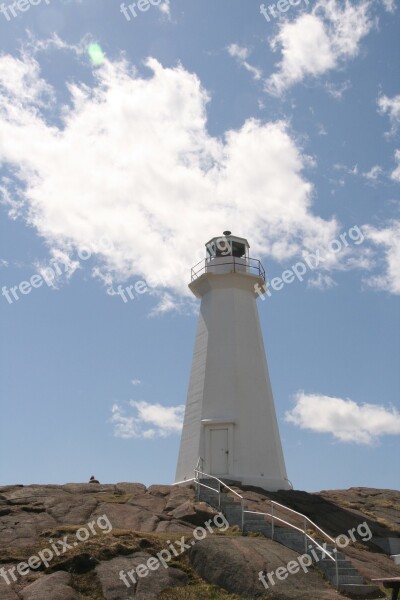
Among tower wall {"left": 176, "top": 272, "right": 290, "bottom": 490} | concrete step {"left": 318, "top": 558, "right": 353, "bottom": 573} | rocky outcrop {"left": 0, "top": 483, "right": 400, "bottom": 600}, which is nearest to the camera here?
rocky outcrop {"left": 0, "top": 483, "right": 400, "bottom": 600}

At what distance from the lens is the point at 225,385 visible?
2548 centimetres

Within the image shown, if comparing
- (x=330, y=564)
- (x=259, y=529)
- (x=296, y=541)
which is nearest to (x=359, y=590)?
(x=330, y=564)

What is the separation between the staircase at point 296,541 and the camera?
13.7m

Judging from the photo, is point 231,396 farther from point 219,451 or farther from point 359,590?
point 359,590

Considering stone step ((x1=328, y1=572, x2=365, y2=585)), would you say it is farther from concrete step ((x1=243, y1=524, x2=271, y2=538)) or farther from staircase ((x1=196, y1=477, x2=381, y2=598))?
concrete step ((x1=243, y1=524, x2=271, y2=538))

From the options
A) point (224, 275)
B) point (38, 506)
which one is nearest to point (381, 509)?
point (224, 275)

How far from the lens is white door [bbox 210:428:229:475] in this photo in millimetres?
23953

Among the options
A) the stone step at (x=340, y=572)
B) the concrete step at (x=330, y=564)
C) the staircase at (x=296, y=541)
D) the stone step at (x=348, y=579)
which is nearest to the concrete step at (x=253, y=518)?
the staircase at (x=296, y=541)

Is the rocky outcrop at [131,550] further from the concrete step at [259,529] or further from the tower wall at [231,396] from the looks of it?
the tower wall at [231,396]

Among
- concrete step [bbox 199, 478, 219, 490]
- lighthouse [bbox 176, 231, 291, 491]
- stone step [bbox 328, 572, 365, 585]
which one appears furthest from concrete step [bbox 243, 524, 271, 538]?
lighthouse [bbox 176, 231, 291, 491]

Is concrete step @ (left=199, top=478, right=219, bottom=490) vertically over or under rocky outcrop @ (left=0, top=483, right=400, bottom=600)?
over

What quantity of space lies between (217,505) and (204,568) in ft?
19.3

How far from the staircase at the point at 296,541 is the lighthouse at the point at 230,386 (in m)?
2.90

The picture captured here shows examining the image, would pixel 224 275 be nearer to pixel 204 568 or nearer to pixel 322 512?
pixel 322 512
